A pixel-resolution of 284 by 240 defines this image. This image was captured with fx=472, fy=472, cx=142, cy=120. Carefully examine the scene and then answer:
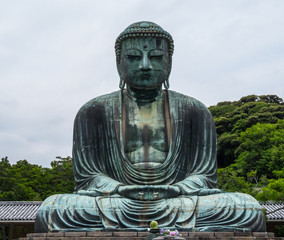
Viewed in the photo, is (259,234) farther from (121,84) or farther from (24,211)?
(24,211)

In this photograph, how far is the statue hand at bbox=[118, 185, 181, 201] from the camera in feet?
23.2

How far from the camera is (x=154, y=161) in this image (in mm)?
7945

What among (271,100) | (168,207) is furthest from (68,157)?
(168,207)

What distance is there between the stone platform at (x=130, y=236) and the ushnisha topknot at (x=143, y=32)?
11.4ft

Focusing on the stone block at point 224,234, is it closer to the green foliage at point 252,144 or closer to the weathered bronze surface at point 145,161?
the weathered bronze surface at point 145,161

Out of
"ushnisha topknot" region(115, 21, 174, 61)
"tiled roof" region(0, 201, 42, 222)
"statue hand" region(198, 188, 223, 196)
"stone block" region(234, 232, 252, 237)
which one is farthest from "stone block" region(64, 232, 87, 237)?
"tiled roof" region(0, 201, 42, 222)

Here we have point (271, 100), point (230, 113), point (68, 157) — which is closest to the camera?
point (68, 157)

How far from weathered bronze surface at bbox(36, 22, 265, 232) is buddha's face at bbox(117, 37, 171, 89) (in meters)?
0.02

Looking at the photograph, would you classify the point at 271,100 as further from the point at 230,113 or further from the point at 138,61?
the point at 138,61

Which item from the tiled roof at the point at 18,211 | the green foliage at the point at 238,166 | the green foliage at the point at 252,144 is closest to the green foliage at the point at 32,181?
the green foliage at the point at 238,166

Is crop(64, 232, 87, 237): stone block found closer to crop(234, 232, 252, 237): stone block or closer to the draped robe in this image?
the draped robe

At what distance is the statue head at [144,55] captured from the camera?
8.09 meters

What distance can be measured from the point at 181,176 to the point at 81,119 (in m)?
2.03

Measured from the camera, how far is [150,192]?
710 centimetres
